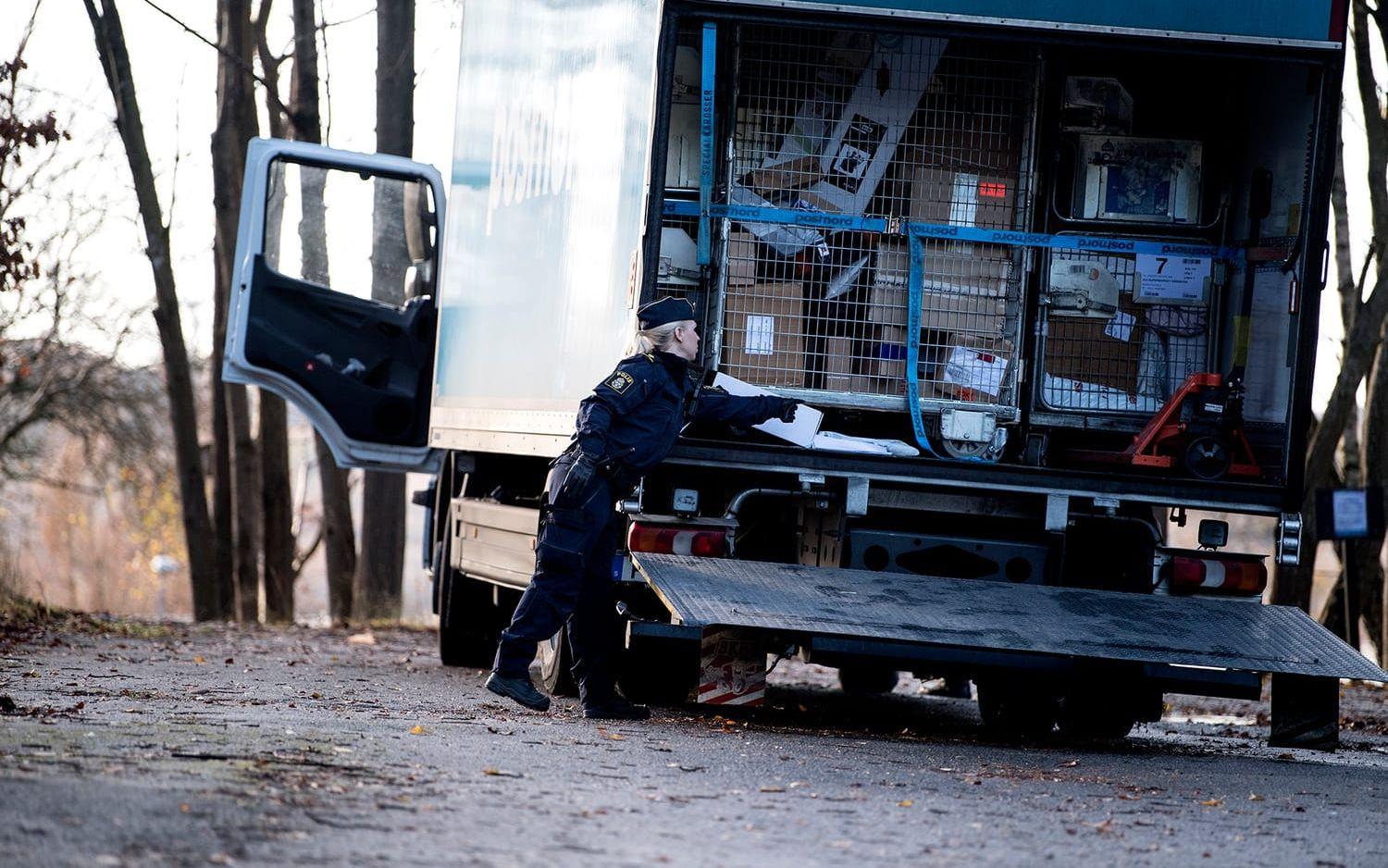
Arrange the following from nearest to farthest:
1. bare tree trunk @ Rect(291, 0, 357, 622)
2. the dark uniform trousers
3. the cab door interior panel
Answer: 1. the dark uniform trousers
2. the cab door interior panel
3. bare tree trunk @ Rect(291, 0, 357, 622)

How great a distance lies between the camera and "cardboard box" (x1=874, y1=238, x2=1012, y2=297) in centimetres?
890

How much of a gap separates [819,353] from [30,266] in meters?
7.72

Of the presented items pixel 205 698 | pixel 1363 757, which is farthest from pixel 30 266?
pixel 1363 757

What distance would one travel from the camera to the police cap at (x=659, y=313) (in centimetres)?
758

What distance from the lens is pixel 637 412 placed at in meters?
7.63

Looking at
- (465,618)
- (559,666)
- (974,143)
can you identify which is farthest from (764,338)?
(465,618)

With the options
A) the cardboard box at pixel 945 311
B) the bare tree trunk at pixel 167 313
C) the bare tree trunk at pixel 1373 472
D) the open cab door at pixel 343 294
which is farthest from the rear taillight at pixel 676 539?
the bare tree trunk at pixel 167 313

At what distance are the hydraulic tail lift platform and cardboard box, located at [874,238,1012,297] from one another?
1.62m

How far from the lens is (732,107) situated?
8.80 m

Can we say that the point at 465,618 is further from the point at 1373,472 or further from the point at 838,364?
the point at 1373,472

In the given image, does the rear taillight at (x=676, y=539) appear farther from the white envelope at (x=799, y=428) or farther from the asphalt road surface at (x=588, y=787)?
the asphalt road surface at (x=588, y=787)

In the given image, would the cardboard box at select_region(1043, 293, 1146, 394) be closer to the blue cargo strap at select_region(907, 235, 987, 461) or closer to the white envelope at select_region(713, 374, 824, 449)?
the blue cargo strap at select_region(907, 235, 987, 461)

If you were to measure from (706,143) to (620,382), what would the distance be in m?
1.23

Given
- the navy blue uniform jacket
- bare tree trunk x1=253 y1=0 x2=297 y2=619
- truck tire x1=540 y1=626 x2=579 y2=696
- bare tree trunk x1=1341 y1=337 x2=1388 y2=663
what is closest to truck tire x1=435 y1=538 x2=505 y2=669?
truck tire x1=540 y1=626 x2=579 y2=696
